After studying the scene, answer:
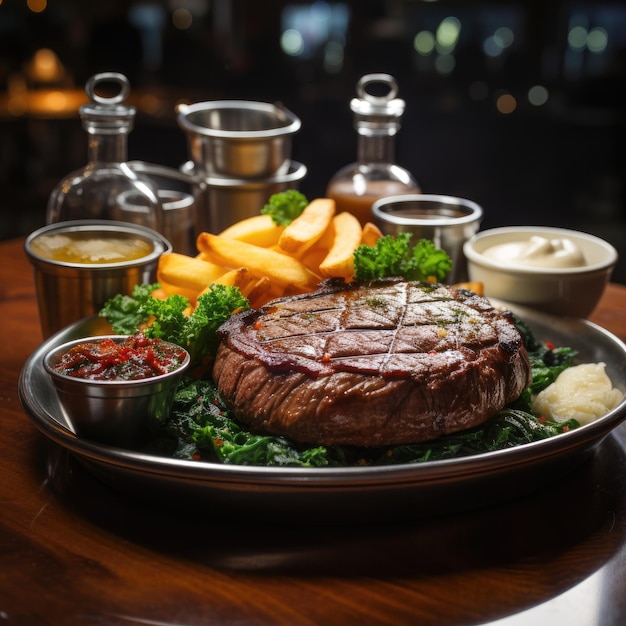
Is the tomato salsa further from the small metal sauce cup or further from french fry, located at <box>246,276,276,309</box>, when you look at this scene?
french fry, located at <box>246,276,276,309</box>

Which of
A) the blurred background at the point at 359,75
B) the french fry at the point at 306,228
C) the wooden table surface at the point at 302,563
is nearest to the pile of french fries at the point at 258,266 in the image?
the french fry at the point at 306,228

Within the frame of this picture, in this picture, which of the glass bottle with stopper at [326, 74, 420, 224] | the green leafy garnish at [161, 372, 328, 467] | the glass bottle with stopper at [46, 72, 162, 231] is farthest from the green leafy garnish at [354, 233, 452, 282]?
the glass bottle with stopper at [46, 72, 162, 231]

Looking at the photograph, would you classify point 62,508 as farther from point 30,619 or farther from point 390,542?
point 390,542

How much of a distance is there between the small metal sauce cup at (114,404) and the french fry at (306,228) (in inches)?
35.8

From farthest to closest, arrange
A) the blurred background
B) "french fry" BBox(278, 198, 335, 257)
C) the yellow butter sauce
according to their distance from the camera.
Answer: the blurred background, the yellow butter sauce, "french fry" BBox(278, 198, 335, 257)

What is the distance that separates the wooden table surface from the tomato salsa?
34cm

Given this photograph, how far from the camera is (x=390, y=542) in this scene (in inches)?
89.6

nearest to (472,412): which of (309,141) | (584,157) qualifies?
(309,141)

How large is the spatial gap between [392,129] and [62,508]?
2800 millimetres

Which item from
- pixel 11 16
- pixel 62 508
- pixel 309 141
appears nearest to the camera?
pixel 62 508

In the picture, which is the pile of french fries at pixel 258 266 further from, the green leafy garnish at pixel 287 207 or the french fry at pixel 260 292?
the green leafy garnish at pixel 287 207

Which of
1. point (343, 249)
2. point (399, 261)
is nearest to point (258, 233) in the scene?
point (343, 249)

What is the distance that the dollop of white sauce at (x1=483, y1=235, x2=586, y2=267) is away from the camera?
3.92 meters

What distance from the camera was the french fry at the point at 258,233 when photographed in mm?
3607
